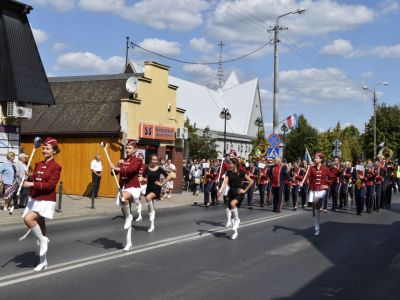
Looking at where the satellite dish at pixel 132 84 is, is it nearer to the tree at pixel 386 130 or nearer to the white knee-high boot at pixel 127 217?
the white knee-high boot at pixel 127 217

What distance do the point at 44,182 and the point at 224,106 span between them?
212 ft

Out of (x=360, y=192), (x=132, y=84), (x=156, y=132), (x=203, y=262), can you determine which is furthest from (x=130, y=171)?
(x=156, y=132)

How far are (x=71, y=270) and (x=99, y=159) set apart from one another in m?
14.0

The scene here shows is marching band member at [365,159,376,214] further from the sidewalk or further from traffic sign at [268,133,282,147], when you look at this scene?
the sidewalk

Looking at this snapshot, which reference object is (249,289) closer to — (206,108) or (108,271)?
(108,271)

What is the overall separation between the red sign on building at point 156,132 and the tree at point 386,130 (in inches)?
1725

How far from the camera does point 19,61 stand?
63.2ft

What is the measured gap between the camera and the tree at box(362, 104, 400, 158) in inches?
2554

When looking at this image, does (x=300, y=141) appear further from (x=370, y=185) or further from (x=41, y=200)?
(x=41, y=200)

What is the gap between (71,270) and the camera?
8.05 meters

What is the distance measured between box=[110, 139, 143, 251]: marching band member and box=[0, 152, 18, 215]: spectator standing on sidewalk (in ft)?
21.2

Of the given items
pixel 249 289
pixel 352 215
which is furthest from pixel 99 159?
pixel 249 289

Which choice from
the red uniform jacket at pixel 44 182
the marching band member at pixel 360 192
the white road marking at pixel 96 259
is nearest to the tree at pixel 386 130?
the marching band member at pixel 360 192

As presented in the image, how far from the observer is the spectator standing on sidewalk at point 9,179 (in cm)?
1548
